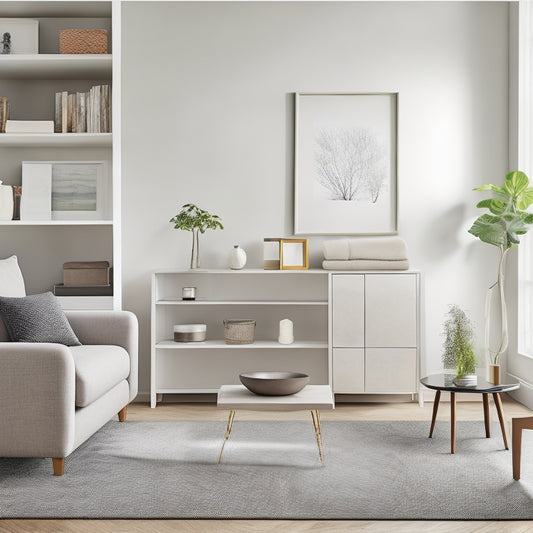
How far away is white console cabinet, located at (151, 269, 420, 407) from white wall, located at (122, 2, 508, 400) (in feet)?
0.62

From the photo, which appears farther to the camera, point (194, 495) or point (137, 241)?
point (137, 241)

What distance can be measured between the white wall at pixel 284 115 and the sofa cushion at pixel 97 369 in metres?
1.09

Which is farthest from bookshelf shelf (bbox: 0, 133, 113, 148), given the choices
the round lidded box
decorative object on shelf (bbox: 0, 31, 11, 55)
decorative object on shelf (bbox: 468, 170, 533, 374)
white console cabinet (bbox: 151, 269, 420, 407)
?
decorative object on shelf (bbox: 468, 170, 533, 374)

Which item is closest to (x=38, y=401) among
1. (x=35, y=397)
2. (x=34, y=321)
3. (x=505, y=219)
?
(x=35, y=397)

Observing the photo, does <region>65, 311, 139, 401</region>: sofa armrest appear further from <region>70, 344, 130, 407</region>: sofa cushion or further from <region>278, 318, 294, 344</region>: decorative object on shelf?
<region>278, 318, 294, 344</region>: decorative object on shelf

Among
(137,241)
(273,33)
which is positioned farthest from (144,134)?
(273,33)

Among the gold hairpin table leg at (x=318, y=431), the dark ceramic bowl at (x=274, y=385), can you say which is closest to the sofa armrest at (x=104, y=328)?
the dark ceramic bowl at (x=274, y=385)

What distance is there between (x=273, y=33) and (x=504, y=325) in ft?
8.30

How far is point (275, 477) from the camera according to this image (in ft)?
10.0

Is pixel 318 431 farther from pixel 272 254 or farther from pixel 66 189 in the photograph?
pixel 66 189

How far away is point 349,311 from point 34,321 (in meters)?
1.98

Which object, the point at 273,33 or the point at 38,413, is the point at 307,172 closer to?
the point at 273,33

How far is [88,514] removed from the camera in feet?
8.59

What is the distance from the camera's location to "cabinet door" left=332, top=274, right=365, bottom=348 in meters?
4.55
